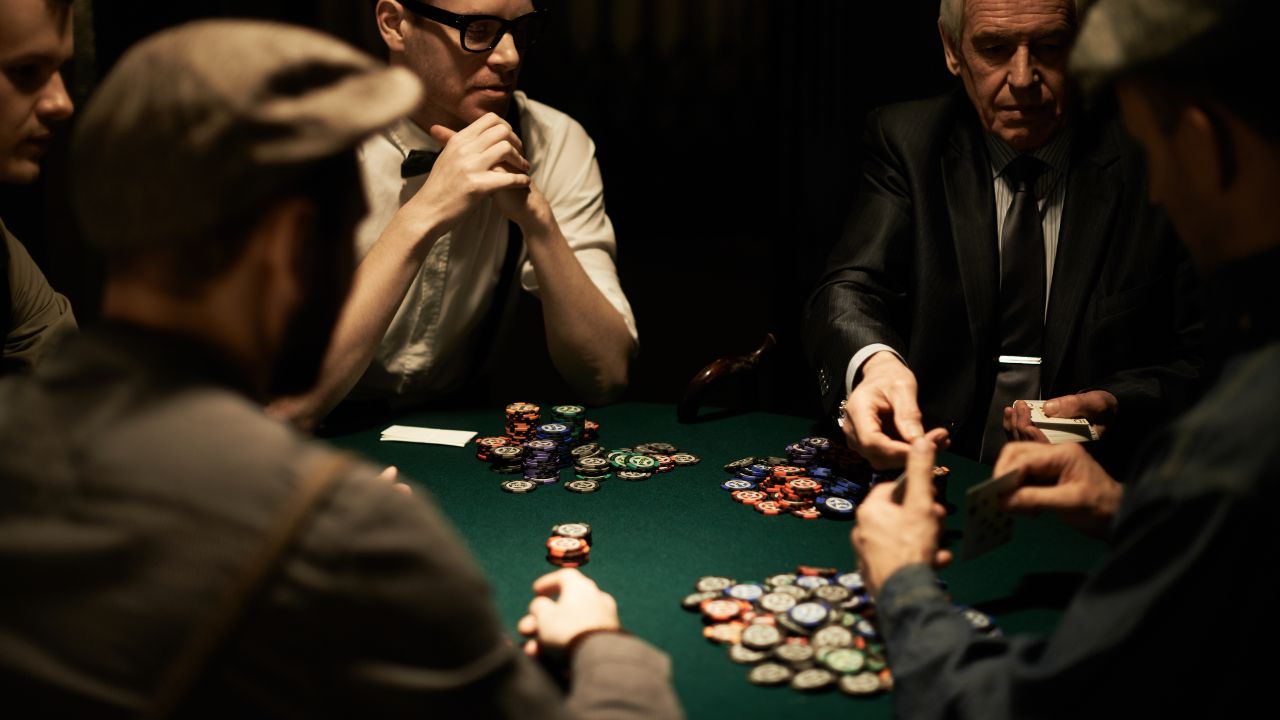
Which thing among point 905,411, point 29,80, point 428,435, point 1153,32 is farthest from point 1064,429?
point 29,80

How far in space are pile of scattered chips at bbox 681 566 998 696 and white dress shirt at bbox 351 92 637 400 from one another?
152cm

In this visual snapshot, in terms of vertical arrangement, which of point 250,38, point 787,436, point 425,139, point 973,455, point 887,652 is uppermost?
point 250,38

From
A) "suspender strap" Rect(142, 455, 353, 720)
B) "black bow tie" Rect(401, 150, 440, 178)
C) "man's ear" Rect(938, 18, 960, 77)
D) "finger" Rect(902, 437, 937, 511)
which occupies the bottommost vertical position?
"finger" Rect(902, 437, 937, 511)

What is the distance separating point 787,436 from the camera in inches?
107

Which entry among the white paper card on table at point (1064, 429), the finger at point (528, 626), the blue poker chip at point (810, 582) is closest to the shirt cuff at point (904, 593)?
the blue poker chip at point (810, 582)

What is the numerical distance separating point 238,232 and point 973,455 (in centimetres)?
254

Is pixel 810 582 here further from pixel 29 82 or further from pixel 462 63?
pixel 462 63

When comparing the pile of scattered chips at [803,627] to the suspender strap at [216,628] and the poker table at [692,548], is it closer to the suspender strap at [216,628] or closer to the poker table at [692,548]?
the poker table at [692,548]

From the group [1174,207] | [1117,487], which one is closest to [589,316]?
[1117,487]

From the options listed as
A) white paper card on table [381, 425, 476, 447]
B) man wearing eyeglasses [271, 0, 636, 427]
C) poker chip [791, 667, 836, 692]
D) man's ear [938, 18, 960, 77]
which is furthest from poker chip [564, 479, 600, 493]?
man's ear [938, 18, 960, 77]

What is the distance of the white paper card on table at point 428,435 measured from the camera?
8.57ft

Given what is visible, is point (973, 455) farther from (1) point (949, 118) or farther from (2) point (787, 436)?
(1) point (949, 118)

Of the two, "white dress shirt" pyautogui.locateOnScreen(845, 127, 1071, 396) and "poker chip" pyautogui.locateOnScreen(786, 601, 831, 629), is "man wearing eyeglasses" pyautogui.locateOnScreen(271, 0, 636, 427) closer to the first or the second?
"white dress shirt" pyautogui.locateOnScreen(845, 127, 1071, 396)

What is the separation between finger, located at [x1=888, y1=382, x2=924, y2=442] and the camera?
2.23 metres
